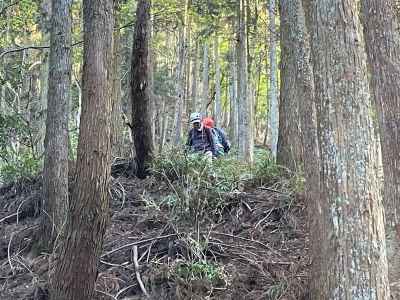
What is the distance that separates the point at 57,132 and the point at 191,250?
2.96 meters

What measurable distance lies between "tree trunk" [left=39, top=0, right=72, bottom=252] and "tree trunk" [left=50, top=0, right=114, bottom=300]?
2.32 meters

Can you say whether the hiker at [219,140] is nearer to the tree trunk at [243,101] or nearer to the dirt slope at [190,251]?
the dirt slope at [190,251]

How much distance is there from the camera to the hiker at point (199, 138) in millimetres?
10641

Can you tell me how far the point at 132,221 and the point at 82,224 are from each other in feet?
10.4

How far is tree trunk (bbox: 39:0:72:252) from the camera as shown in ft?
29.2

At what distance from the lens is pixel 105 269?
26.5 feet

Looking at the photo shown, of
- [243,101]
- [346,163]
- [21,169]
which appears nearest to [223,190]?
[346,163]

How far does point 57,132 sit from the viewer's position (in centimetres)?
894

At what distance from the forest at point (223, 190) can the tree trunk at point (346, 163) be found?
0.03 feet

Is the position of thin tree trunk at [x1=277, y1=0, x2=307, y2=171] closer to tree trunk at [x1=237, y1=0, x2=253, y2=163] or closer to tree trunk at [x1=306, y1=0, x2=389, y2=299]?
tree trunk at [x1=306, y1=0, x2=389, y2=299]

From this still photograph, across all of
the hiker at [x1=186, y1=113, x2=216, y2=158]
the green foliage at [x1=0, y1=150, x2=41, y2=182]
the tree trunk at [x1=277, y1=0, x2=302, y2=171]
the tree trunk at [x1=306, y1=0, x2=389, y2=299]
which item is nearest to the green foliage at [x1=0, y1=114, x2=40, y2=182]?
the green foliage at [x1=0, y1=150, x2=41, y2=182]

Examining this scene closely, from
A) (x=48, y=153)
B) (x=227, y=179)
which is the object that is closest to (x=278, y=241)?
(x=227, y=179)

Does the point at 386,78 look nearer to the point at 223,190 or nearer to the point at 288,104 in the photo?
the point at 288,104

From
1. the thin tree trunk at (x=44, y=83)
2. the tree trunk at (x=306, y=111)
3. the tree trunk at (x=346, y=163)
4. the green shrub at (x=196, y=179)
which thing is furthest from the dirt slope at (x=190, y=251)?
the thin tree trunk at (x=44, y=83)
